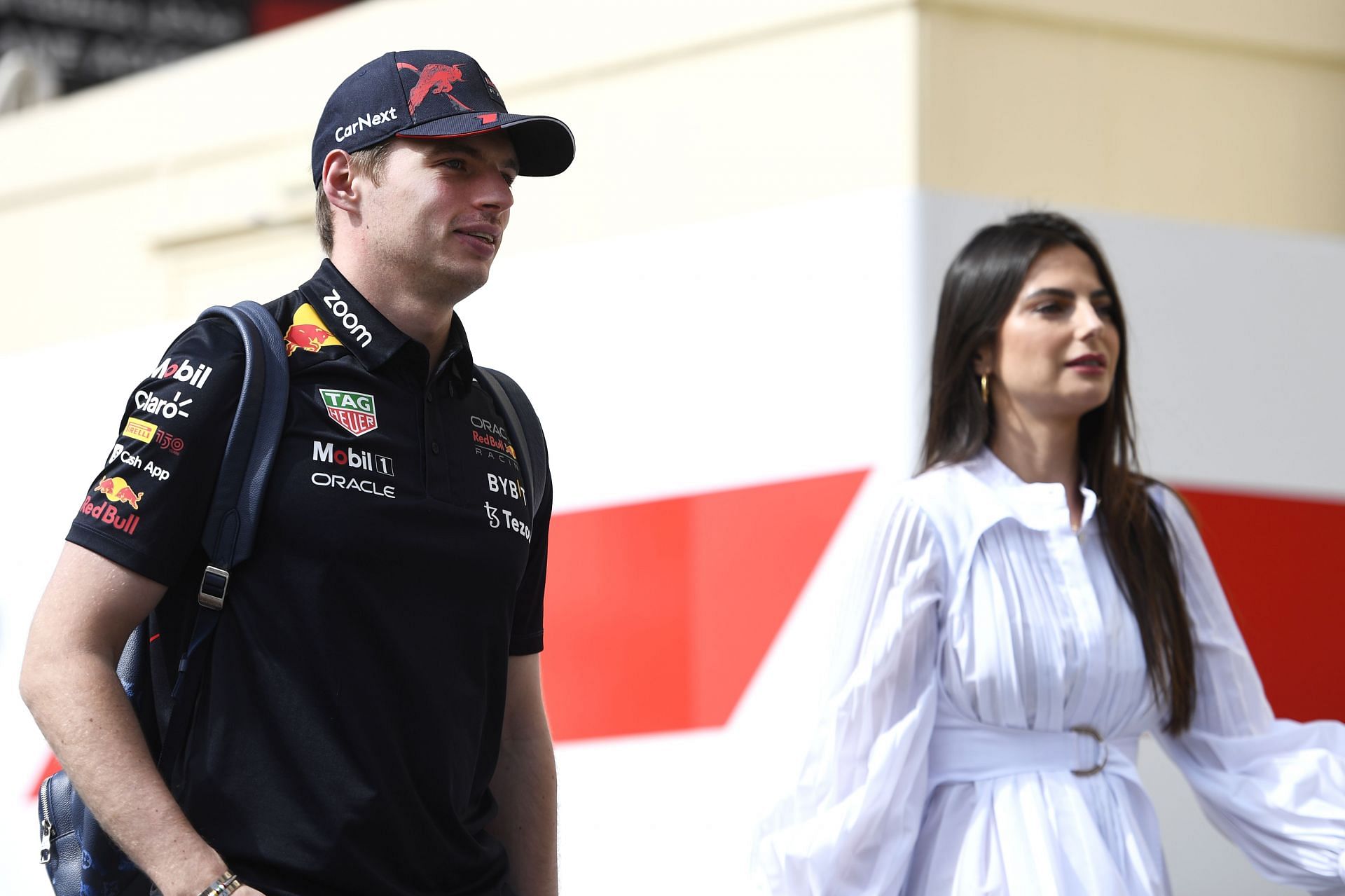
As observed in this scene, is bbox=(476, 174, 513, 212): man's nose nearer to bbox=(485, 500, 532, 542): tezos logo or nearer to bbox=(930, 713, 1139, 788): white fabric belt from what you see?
bbox=(485, 500, 532, 542): tezos logo

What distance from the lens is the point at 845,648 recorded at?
225cm

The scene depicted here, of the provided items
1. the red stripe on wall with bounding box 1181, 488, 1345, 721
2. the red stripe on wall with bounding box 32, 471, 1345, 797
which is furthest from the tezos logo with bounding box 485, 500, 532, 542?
the red stripe on wall with bounding box 1181, 488, 1345, 721

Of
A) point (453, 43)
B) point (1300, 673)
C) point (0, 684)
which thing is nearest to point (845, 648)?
point (1300, 673)

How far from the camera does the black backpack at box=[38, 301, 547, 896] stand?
1492 mm

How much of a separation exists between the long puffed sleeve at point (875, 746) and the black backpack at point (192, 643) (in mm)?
977

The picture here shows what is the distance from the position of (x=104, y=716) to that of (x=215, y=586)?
0.15 m

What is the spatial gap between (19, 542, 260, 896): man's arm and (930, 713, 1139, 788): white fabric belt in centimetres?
112

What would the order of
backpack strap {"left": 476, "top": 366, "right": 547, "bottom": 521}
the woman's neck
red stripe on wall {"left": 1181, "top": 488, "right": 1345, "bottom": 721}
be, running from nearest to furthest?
backpack strap {"left": 476, "top": 366, "right": 547, "bottom": 521}
the woman's neck
red stripe on wall {"left": 1181, "top": 488, "right": 1345, "bottom": 721}

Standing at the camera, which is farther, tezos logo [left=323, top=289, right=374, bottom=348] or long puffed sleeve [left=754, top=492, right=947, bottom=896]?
long puffed sleeve [left=754, top=492, right=947, bottom=896]

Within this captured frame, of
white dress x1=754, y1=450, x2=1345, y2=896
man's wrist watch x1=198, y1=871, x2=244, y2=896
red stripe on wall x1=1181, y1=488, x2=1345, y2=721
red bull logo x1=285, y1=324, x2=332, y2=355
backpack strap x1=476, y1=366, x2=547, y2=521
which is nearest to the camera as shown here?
man's wrist watch x1=198, y1=871, x2=244, y2=896

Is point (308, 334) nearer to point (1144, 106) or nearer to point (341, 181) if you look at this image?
point (341, 181)

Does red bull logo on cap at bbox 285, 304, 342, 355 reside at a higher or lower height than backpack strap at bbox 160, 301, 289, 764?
higher

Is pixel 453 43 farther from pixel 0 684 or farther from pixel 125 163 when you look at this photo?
pixel 0 684

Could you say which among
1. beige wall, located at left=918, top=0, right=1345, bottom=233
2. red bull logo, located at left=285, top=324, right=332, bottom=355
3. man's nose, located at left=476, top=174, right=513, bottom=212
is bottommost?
red bull logo, located at left=285, top=324, right=332, bottom=355
